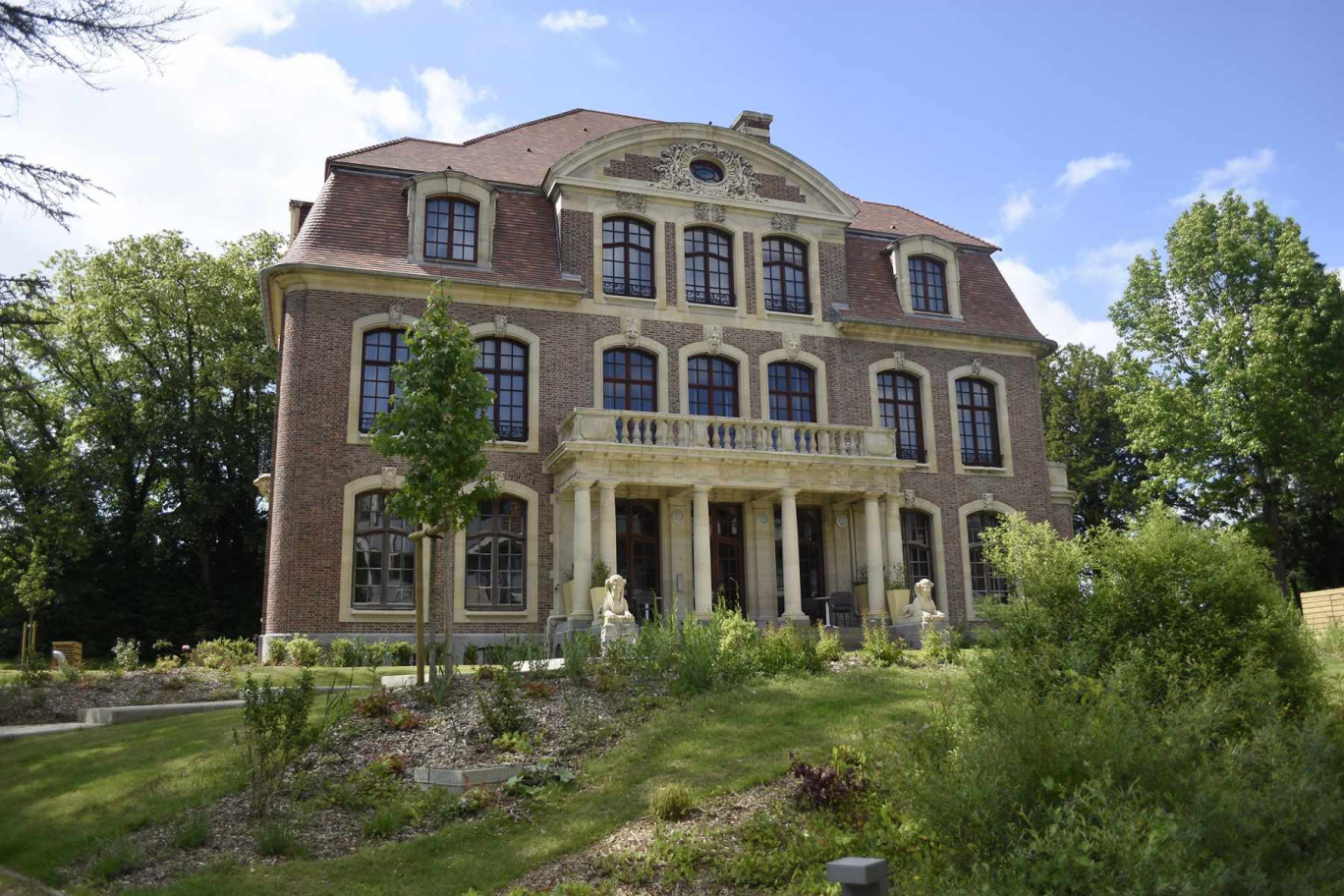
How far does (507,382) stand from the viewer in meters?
23.7

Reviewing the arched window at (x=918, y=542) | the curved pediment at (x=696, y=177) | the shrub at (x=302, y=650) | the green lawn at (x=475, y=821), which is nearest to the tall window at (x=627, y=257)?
the curved pediment at (x=696, y=177)

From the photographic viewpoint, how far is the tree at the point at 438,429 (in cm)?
1352

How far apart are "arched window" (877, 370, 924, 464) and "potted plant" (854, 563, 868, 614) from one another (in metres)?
3.59

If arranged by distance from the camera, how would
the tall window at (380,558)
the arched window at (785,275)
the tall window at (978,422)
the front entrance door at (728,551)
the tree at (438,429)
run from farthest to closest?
the tall window at (978,422) < the arched window at (785,275) < the front entrance door at (728,551) < the tall window at (380,558) < the tree at (438,429)

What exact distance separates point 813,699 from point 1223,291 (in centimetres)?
2494

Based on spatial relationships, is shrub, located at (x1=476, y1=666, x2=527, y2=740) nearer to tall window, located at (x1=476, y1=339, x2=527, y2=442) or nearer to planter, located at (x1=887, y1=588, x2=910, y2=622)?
tall window, located at (x1=476, y1=339, x2=527, y2=442)

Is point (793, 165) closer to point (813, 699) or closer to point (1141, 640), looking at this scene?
point (813, 699)

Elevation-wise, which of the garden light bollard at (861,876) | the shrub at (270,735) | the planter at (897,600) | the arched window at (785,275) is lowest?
the garden light bollard at (861,876)

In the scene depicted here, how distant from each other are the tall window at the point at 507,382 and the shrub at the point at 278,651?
20.8 feet

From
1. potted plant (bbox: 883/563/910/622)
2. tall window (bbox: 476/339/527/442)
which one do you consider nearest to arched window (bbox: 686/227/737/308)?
tall window (bbox: 476/339/527/442)

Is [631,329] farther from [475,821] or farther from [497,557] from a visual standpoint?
[475,821]

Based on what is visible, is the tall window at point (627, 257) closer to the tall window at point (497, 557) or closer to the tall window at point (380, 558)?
the tall window at point (497, 557)

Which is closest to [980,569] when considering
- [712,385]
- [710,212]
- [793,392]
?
[793,392]

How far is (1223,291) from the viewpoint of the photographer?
101 feet
